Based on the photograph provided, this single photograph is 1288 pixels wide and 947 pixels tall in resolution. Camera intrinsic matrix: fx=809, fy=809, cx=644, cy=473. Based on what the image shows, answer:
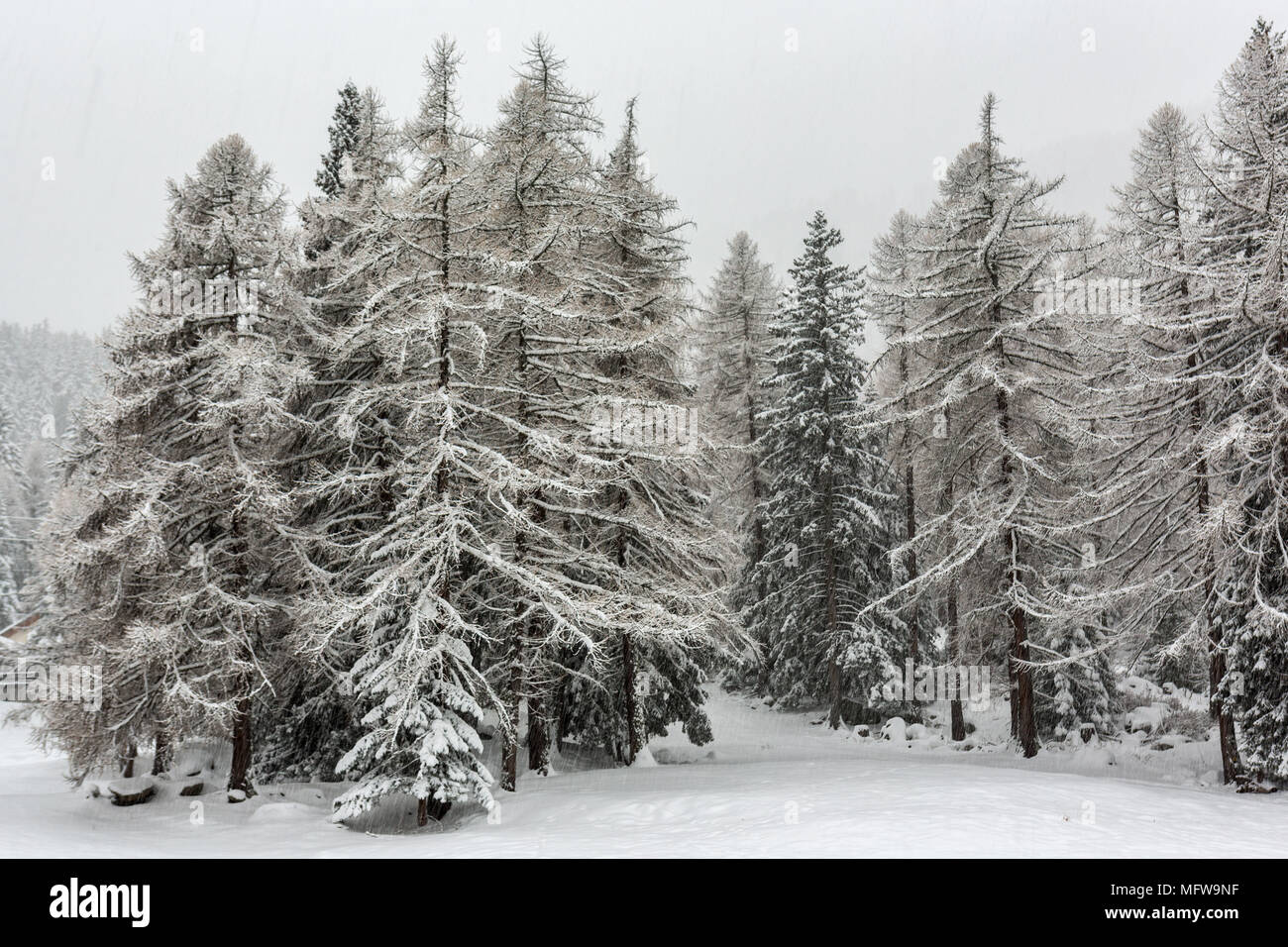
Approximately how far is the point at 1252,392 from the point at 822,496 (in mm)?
13346

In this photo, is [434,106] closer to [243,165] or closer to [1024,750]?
[243,165]

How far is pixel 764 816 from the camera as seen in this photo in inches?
461

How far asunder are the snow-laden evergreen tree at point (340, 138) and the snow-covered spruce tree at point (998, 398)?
655 inches

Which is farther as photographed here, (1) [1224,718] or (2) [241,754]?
(2) [241,754]

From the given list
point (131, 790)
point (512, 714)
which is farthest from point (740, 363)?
point (131, 790)

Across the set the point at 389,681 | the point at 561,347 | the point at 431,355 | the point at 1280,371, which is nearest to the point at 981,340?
the point at 1280,371

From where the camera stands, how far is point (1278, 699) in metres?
13.7

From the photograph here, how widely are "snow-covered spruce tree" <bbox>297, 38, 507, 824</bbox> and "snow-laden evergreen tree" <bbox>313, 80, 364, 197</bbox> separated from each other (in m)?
8.00

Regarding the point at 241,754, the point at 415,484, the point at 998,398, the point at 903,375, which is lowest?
the point at 241,754

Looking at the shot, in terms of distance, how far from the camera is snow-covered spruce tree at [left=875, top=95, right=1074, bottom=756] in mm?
17516

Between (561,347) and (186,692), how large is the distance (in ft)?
30.0

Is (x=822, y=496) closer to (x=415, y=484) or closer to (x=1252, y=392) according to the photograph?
(x=1252, y=392)

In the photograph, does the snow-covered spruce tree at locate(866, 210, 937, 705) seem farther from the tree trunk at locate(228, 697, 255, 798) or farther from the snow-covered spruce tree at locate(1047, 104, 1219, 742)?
the tree trunk at locate(228, 697, 255, 798)
